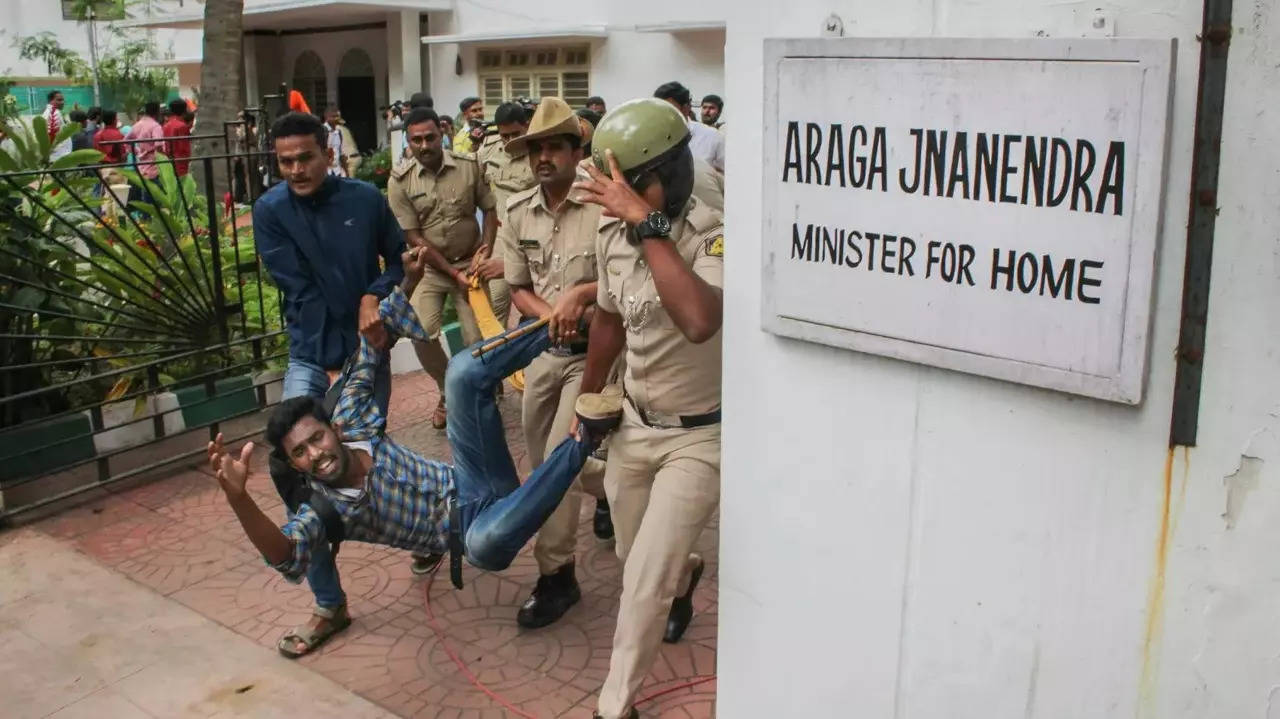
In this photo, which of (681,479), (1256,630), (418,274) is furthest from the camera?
(418,274)

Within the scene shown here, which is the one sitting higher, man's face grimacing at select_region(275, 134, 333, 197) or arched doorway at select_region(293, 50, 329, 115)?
arched doorway at select_region(293, 50, 329, 115)

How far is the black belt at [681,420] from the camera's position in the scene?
10.5ft

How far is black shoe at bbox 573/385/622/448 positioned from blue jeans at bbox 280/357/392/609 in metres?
1.02

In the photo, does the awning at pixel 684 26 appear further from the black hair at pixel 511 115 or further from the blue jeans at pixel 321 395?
the blue jeans at pixel 321 395

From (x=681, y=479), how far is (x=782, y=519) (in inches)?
19.6

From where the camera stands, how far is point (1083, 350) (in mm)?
2029

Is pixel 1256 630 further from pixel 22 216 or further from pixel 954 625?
pixel 22 216

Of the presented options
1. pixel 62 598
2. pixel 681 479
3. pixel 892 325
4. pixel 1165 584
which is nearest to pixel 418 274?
pixel 681 479

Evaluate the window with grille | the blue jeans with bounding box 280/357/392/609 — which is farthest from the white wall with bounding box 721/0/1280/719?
the window with grille

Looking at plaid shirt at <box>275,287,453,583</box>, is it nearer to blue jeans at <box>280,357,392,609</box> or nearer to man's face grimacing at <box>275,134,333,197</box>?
blue jeans at <box>280,357,392,609</box>

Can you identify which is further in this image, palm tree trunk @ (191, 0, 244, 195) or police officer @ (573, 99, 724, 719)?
palm tree trunk @ (191, 0, 244, 195)

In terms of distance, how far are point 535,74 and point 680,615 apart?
1412 centimetres

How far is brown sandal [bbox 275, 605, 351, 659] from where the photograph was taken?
12.5 feet

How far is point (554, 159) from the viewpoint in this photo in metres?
4.02
